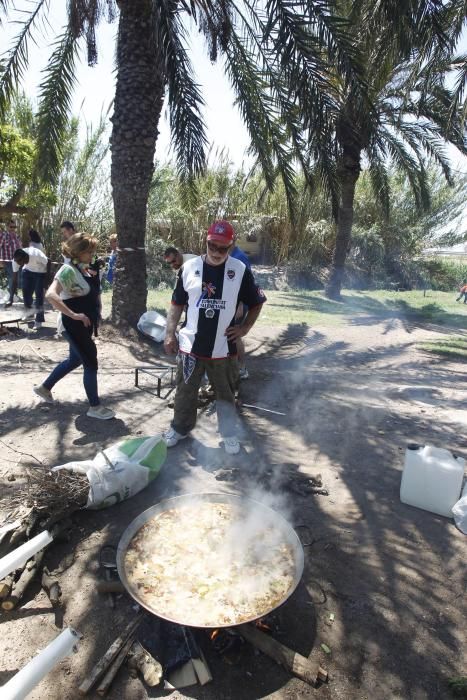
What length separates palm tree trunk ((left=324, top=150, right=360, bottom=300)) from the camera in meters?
12.9

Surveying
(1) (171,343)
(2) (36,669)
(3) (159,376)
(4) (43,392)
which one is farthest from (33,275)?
(2) (36,669)

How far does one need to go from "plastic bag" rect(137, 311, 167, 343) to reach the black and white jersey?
3620mm

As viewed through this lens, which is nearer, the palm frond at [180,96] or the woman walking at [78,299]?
the woman walking at [78,299]

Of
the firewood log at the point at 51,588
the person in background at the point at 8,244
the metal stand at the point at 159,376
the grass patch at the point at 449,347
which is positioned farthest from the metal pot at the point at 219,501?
the person in background at the point at 8,244

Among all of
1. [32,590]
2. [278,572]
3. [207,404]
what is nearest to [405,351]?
[207,404]

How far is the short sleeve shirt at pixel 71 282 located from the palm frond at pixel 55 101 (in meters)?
5.39

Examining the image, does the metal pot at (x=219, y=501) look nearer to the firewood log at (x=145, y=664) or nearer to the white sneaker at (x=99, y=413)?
the firewood log at (x=145, y=664)

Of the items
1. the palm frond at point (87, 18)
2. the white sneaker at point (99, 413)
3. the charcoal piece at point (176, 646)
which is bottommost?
the charcoal piece at point (176, 646)

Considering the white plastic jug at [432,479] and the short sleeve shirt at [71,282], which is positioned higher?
the short sleeve shirt at [71,282]

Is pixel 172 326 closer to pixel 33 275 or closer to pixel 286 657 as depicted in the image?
pixel 286 657

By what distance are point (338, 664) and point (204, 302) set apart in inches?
96.4

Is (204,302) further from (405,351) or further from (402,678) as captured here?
(405,351)

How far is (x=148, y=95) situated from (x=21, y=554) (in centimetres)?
681

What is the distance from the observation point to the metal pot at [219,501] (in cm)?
216
